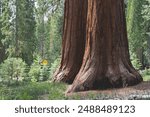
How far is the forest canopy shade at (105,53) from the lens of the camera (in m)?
12.6

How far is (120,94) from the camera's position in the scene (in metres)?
11.3

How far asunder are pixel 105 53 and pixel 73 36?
2.51 meters

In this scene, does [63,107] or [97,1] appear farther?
[97,1]

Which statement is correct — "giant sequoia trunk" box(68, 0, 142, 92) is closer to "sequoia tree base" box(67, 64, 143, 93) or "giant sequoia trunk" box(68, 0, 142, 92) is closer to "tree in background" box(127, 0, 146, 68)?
"sequoia tree base" box(67, 64, 143, 93)

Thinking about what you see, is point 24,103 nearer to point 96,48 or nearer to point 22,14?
point 96,48

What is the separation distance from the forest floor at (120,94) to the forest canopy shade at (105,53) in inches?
14.6

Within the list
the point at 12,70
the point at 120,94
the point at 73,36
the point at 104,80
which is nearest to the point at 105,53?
the point at 104,80

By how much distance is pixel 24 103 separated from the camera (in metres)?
8.21

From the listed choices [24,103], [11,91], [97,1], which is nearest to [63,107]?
[24,103]

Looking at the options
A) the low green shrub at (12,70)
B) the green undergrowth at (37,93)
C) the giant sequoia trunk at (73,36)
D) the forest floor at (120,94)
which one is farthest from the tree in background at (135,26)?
the forest floor at (120,94)

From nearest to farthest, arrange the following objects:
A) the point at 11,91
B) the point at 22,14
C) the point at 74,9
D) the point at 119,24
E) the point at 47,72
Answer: the point at 11,91 < the point at 119,24 < the point at 74,9 < the point at 47,72 < the point at 22,14

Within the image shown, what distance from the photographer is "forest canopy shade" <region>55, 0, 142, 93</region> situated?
12.6m

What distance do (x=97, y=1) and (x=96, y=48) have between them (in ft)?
3.99

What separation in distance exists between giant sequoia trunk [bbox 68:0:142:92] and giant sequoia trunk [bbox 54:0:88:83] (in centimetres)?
184
